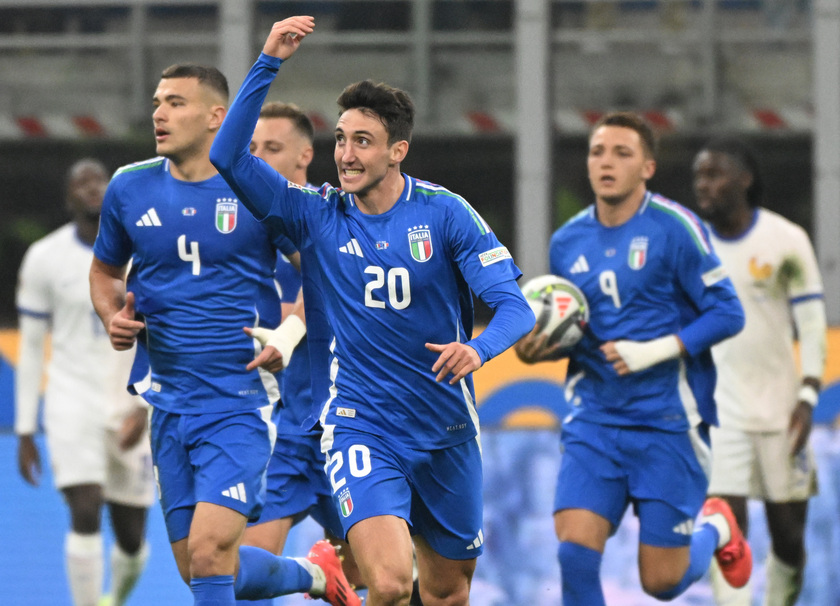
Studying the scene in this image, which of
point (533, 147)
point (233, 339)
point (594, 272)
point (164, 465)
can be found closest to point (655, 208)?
point (594, 272)

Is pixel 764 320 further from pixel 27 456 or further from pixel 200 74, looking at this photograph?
pixel 27 456

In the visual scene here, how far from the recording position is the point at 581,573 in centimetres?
558

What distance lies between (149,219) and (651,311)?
2162 mm

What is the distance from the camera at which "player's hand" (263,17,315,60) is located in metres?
4.48

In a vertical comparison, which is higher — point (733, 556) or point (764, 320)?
point (764, 320)

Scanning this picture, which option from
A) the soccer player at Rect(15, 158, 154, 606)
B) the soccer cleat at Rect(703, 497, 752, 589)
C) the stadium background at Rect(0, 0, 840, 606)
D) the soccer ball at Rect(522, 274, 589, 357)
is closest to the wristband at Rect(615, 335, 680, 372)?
the soccer ball at Rect(522, 274, 589, 357)

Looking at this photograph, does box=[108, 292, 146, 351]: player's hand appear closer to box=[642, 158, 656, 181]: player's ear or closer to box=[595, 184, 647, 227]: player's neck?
box=[595, 184, 647, 227]: player's neck

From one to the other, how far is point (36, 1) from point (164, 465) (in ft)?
22.1

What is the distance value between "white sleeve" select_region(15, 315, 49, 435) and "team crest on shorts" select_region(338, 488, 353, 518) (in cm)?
357

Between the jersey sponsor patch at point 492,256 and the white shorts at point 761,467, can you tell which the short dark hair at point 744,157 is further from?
the jersey sponsor patch at point 492,256

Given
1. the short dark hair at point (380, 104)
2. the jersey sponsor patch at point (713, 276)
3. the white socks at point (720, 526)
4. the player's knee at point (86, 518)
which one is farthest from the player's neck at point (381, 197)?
the player's knee at point (86, 518)

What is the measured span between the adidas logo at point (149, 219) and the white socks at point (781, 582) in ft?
13.0

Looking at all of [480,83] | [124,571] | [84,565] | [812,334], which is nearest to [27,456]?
[84,565]

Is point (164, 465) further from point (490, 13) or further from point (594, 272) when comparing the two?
point (490, 13)
